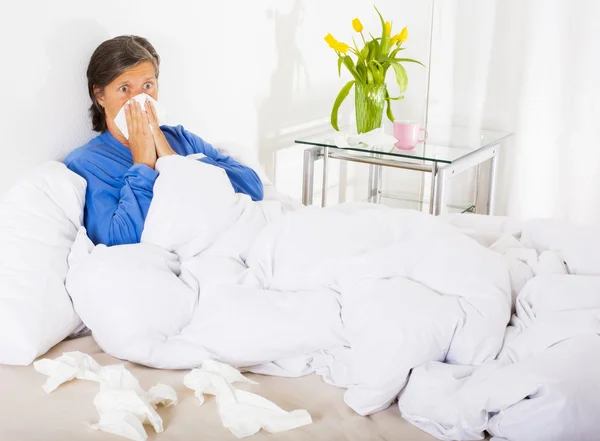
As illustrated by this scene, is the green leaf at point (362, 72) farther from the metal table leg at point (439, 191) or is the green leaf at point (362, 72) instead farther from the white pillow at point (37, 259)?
A: the white pillow at point (37, 259)

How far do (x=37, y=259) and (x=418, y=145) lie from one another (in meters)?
1.56

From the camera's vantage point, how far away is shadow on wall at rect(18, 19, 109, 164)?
175cm

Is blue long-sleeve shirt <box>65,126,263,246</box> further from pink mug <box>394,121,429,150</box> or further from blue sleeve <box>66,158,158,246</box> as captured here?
pink mug <box>394,121,429,150</box>

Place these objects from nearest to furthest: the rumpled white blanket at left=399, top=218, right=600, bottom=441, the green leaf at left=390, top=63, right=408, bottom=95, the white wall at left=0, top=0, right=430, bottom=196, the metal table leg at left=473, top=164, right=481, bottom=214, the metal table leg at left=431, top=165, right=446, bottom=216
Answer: the rumpled white blanket at left=399, top=218, right=600, bottom=441 → the white wall at left=0, top=0, right=430, bottom=196 → the metal table leg at left=431, top=165, right=446, bottom=216 → the green leaf at left=390, top=63, right=408, bottom=95 → the metal table leg at left=473, top=164, right=481, bottom=214

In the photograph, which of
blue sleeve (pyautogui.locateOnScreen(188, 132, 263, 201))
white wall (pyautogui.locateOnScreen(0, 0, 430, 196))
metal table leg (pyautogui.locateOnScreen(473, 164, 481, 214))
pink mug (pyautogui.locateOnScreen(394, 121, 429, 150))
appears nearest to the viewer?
white wall (pyautogui.locateOnScreen(0, 0, 430, 196))

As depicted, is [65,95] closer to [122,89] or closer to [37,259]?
[122,89]

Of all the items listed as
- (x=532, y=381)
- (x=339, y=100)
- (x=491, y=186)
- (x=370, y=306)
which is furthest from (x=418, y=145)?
(x=532, y=381)

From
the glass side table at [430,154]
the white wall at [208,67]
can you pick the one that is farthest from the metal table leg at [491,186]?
the white wall at [208,67]

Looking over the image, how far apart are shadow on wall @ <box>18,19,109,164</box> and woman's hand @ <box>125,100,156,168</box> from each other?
130mm

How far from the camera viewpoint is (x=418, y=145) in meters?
2.66

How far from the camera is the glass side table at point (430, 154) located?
246 centimetres

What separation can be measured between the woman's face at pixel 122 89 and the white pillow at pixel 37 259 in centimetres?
23

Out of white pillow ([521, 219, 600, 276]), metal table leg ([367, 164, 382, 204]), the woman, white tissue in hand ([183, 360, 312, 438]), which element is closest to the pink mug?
metal table leg ([367, 164, 382, 204])

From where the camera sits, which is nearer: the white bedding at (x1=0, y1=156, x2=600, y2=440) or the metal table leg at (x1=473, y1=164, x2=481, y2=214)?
the white bedding at (x1=0, y1=156, x2=600, y2=440)
